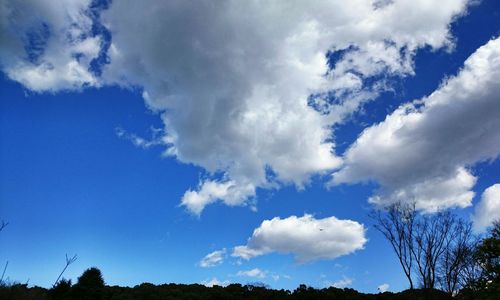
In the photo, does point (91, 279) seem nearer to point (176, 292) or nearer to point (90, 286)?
point (90, 286)

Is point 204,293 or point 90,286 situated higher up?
point 204,293

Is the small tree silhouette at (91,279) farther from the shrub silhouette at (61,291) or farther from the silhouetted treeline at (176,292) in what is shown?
the shrub silhouette at (61,291)

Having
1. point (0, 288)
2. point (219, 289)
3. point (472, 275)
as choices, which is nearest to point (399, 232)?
point (472, 275)

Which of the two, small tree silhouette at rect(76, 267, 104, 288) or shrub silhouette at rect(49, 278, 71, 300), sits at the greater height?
small tree silhouette at rect(76, 267, 104, 288)

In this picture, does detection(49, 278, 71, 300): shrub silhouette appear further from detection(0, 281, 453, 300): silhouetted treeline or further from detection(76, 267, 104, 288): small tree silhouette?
detection(76, 267, 104, 288): small tree silhouette

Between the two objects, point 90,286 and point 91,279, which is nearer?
point 90,286

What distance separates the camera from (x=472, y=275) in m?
37.6

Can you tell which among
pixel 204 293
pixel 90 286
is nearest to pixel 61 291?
pixel 90 286

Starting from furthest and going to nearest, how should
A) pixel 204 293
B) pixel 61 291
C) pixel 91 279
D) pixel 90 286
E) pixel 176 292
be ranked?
pixel 204 293, pixel 176 292, pixel 91 279, pixel 90 286, pixel 61 291

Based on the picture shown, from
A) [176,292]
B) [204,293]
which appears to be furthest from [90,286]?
[204,293]

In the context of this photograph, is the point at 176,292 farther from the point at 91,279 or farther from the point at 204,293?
the point at 91,279

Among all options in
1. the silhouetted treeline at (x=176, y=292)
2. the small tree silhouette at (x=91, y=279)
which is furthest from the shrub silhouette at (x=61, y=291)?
the small tree silhouette at (x=91, y=279)

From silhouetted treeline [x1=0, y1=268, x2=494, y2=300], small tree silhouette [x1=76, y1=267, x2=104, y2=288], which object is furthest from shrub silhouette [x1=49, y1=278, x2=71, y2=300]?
small tree silhouette [x1=76, y1=267, x2=104, y2=288]

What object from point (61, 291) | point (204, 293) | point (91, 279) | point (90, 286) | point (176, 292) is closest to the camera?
point (61, 291)
